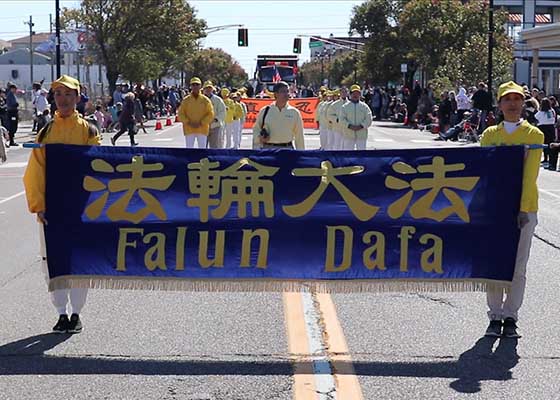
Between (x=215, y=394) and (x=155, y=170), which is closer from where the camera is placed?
(x=215, y=394)

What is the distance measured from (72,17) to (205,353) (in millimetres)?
48120

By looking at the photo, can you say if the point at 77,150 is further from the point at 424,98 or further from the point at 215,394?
the point at 424,98

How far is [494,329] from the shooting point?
291 inches

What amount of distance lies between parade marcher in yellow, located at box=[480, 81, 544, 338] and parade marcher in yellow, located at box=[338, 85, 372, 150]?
10.6 metres

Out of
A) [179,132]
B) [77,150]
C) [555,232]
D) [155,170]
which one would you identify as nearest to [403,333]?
[155,170]

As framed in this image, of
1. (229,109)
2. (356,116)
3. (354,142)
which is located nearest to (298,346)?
(356,116)

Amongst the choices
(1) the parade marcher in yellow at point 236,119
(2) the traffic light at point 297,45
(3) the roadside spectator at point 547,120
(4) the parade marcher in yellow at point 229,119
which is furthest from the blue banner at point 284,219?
(2) the traffic light at point 297,45

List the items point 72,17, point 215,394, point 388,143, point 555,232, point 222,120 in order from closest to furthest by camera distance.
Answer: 1. point 215,394
2. point 555,232
3. point 222,120
4. point 388,143
5. point 72,17

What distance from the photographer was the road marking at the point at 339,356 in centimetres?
604

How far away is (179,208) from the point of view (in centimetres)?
744

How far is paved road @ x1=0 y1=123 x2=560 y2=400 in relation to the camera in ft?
20.1

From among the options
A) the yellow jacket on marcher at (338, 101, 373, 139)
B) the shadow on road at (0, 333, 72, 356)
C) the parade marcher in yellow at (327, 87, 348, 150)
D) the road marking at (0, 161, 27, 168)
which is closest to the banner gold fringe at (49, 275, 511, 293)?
the shadow on road at (0, 333, 72, 356)

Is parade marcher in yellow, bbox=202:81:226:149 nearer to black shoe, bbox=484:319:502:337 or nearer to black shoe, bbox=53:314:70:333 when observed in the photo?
black shoe, bbox=53:314:70:333

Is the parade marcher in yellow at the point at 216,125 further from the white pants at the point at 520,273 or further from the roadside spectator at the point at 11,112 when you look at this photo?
the white pants at the point at 520,273
